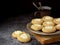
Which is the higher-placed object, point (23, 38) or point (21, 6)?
point (21, 6)

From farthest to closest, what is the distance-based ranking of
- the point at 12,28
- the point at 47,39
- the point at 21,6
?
the point at 21,6, the point at 12,28, the point at 47,39

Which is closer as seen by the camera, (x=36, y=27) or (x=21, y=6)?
(x=36, y=27)

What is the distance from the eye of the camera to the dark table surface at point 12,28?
3.11ft

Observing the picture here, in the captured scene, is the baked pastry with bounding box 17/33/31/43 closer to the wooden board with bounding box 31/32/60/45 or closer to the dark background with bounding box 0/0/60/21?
the wooden board with bounding box 31/32/60/45

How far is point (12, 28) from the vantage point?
1137 millimetres

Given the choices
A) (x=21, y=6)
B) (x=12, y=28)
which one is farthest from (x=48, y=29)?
(x=21, y=6)

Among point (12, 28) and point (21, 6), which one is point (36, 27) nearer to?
point (12, 28)

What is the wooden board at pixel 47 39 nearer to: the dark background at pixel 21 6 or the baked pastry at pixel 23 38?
the baked pastry at pixel 23 38

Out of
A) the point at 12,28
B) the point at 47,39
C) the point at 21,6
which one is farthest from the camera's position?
the point at 21,6

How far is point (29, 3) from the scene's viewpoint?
1515mm

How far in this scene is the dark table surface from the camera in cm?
95

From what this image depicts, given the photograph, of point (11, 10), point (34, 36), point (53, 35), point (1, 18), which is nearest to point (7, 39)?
point (34, 36)

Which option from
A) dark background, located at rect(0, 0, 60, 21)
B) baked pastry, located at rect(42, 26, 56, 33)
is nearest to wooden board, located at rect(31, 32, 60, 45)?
baked pastry, located at rect(42, 26, 56, 33)

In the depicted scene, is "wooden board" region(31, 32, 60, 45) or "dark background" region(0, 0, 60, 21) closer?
"wooden board" region(31, 32, 60, 45)
